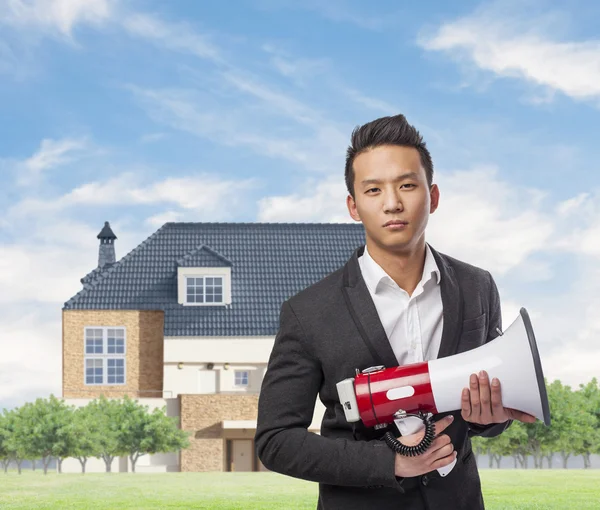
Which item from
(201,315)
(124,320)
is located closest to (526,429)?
(201,315)

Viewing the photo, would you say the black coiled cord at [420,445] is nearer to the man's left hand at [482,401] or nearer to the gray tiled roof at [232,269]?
the man's left hand at [482,401]

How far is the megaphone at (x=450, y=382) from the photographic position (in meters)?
2.47

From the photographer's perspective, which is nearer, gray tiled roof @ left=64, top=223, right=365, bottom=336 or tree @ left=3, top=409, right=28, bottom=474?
tree @ left=3, top=409, right=28, bottom=474

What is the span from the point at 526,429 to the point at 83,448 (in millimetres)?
11197

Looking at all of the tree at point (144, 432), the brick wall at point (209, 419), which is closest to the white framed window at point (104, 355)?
the tree at point (144, 432)

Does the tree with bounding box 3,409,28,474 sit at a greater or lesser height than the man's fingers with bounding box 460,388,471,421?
lesser

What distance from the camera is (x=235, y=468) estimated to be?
25547 millimetres

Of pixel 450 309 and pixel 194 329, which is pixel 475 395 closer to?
pixel 450 309

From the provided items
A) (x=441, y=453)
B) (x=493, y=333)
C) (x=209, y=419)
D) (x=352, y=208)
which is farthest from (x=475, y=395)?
(x=209, y=419)

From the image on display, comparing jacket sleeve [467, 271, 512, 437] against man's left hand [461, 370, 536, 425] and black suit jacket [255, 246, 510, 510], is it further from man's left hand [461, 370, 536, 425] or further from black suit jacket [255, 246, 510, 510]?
man's left hand [461, 370, 536, 425]

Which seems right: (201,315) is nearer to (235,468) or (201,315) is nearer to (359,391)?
(235,468)

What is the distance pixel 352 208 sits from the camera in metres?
2.84

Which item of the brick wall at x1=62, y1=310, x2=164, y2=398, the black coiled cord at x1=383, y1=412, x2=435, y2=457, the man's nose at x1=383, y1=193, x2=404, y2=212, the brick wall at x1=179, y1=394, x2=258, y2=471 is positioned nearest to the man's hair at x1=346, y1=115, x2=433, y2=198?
the man's nose at x1=383, y1=193, x2=404, y2=212

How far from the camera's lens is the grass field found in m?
10.8
